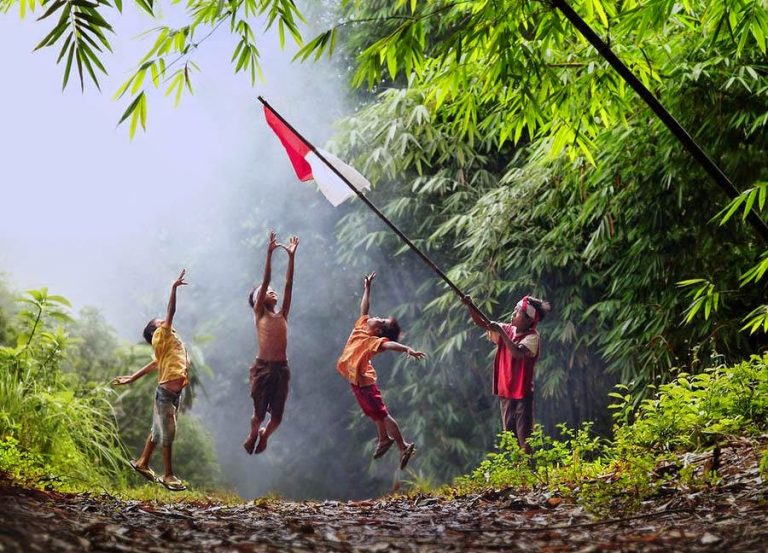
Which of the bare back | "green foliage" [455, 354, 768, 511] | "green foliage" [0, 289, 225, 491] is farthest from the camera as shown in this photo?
the bare back

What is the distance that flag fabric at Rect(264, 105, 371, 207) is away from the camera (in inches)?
194

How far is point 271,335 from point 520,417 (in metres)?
1.76

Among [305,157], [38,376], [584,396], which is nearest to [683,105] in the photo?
[305,157]

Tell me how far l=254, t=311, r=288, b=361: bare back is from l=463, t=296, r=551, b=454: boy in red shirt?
134cm

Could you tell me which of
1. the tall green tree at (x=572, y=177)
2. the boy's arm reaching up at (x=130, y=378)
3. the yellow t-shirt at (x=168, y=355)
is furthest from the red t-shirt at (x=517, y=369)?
the boy's arm reaching up at (x=130, y=378)

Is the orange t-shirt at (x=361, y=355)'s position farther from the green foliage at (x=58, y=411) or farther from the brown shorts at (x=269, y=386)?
the green foliage at (x=58, y=411)

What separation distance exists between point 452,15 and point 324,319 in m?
6.27

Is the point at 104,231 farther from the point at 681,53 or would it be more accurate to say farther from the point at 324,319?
the point at 681,53

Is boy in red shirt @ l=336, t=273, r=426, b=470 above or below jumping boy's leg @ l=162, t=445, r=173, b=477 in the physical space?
above

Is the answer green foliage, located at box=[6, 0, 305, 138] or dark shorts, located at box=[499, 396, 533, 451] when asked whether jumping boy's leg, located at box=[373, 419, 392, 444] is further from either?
green foliage, located at box=[6, 0, 305, 138]

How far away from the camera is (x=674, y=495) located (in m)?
2.94

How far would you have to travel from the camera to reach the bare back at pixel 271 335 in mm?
5754

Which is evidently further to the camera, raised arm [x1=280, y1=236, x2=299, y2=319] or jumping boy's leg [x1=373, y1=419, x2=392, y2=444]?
jumping boy's leg [x1=373, y1=419, x2=392, y2=444]

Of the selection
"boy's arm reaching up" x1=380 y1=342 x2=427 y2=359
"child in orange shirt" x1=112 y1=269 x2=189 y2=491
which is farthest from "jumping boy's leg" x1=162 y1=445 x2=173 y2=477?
"boy's arm reaching up" x1=380 y1=342 x2=427 y2=359
